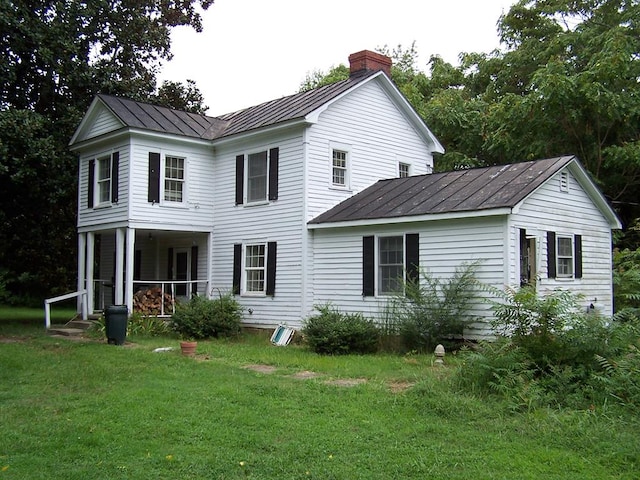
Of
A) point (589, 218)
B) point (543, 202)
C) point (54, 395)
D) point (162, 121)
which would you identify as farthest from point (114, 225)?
point (589, 218)

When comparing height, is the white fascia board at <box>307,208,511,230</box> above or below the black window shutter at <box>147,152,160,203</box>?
below

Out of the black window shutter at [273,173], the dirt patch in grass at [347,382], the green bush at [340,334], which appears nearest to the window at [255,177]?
the black window shutter at [273,173]

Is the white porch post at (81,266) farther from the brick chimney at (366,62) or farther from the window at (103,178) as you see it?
the brick chimney at (366,62)

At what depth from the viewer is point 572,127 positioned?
2227 centimetres

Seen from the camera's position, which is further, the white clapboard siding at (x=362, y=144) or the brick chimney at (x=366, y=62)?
the brick chimney at (x=366, y=62)

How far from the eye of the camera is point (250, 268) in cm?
1895

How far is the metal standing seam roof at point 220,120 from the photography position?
1847 cm

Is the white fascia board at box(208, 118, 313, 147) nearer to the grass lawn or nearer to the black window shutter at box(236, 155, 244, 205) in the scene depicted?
the black window shutter at box(236, 155, 244, 205)

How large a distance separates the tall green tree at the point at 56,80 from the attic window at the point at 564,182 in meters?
14.7

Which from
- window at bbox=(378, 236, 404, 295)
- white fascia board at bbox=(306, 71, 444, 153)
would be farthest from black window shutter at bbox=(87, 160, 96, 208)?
window at bbox=(378, 236, 404, 295)

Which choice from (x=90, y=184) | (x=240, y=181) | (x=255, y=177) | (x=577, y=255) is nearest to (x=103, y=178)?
(x=90, y=184)

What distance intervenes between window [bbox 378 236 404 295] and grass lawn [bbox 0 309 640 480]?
14.8 ft

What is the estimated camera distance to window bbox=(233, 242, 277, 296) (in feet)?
61.5

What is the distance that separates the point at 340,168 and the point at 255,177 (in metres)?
2.49
